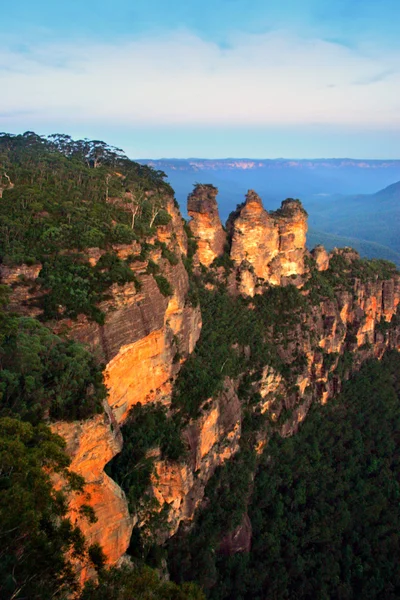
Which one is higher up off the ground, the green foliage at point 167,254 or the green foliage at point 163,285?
the green foliage at point 167,254

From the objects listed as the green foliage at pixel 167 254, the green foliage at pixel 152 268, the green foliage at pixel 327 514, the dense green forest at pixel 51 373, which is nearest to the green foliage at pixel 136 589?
the dense green forest at pixel 51 373

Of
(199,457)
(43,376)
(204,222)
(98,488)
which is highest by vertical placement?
(204,222)

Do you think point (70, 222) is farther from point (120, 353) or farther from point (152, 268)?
point (120, 353)

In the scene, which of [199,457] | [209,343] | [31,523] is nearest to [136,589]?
[31,523]

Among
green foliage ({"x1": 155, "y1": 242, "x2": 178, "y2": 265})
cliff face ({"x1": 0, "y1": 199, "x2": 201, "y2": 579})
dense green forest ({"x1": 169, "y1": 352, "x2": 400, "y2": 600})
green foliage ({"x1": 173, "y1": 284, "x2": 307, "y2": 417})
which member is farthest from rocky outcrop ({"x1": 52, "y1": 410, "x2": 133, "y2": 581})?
green foliage ({"x1": 155, "y1": 242, "x2": 178, "y2": 265})

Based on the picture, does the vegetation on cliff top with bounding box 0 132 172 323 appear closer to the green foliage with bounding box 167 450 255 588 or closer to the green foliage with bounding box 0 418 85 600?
the green foliage with bounding box 0 418 85 600

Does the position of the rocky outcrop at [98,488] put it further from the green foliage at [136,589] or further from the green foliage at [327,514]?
the green foliage at [327,514]

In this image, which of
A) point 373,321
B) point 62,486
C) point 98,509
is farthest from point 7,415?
point 373,321
